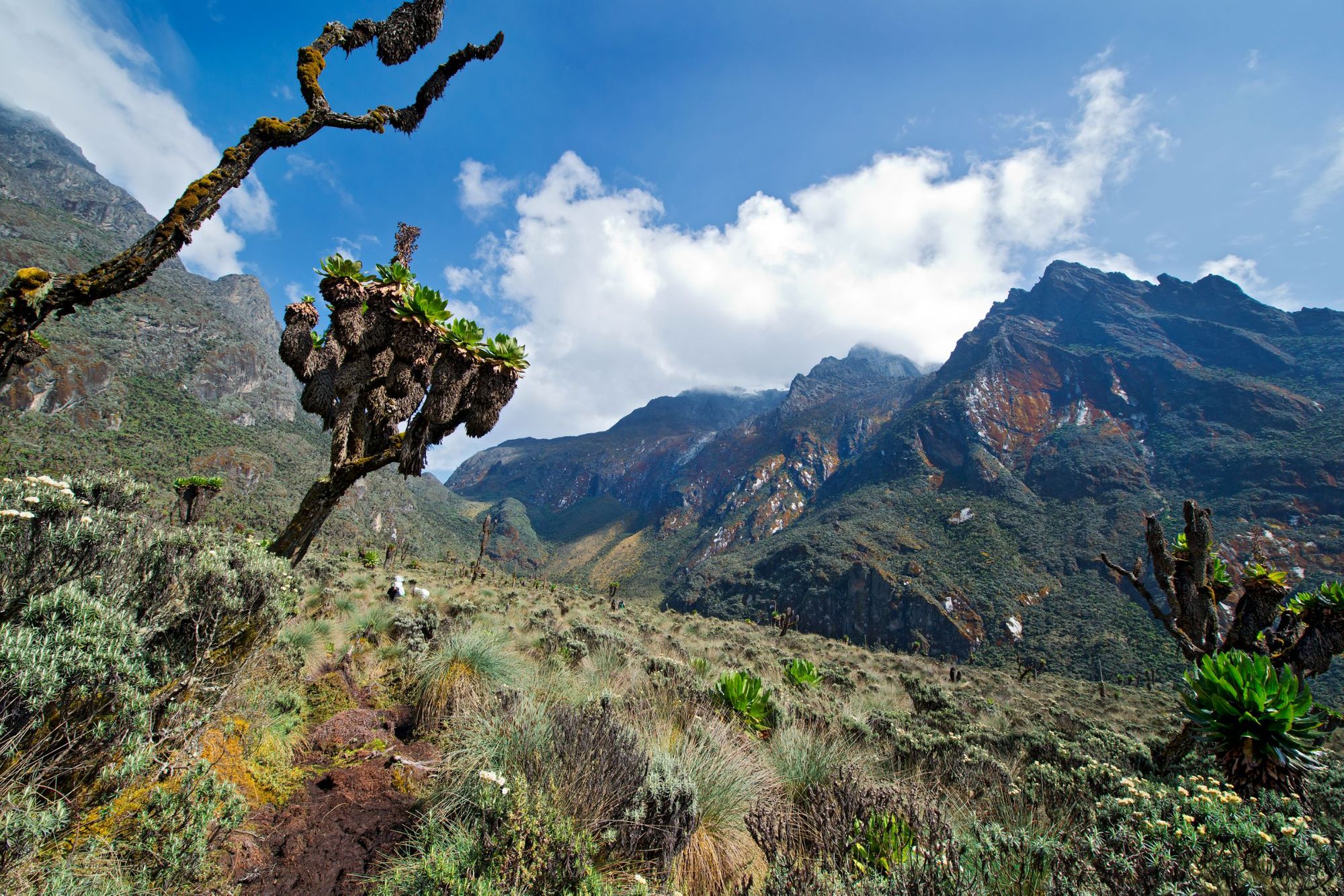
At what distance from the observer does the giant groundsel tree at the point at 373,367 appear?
25.7ft

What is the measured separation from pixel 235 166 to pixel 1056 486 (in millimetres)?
132987

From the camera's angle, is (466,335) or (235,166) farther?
(466,335)

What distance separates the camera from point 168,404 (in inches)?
3511

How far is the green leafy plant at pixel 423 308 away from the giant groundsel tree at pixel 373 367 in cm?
1

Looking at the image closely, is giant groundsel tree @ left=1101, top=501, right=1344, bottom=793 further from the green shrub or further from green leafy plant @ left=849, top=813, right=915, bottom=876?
the green shrub

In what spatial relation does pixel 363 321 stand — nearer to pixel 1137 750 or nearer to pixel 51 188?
pixel 1137 750

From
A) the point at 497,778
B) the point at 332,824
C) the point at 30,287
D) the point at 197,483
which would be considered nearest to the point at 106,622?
the point at 332,824

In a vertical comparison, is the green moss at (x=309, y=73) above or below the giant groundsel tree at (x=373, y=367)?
above

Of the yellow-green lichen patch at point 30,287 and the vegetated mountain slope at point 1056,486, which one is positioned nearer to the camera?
the yellow-green lichen patch at point 30,287

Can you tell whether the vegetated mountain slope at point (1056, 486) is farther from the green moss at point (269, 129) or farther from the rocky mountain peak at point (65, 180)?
the rocky mountain peak at point (65, 180)

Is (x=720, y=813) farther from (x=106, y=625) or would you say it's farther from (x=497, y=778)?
(x=106, y=625)

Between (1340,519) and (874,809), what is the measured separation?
130 m

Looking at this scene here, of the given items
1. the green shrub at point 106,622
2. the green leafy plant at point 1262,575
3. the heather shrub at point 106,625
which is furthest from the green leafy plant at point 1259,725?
the green shrub at point 106,622

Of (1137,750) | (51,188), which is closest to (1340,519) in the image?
(1137,750)
